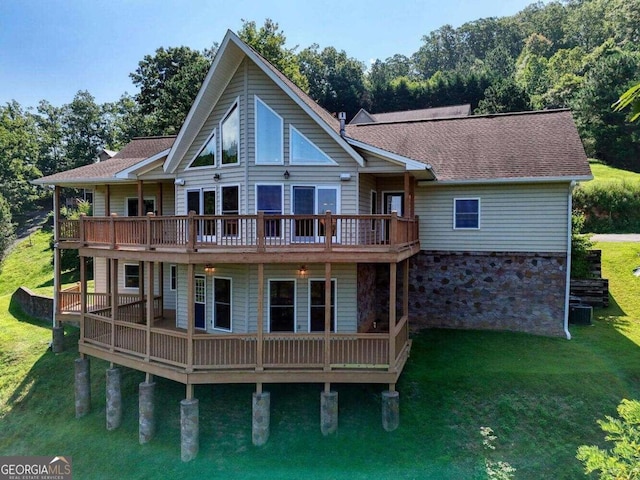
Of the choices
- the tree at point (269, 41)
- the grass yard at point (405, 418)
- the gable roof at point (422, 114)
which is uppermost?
the tree at point (269, 41)

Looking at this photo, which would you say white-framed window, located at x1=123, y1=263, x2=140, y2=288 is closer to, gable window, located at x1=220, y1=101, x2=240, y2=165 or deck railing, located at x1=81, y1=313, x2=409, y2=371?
deck railing, located at x1=81, y1=313, x2=409, y2=371

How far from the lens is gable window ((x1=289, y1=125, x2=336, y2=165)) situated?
41.4ft

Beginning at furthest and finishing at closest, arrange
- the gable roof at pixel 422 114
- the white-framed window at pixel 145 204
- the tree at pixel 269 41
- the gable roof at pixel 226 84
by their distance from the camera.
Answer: the gable roof at pixel 422 114
the tree at pixel 269 41
the white-framed window at pixel 145 204
the gable roof at pixel 226 84

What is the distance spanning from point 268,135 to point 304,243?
3920 mm

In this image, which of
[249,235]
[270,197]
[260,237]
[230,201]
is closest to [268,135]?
[270,197]

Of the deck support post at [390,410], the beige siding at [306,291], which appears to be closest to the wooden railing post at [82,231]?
the beige siding at [306,291]

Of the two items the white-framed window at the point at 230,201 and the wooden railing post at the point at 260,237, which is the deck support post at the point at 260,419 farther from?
the white-framed window at the point at 230,201

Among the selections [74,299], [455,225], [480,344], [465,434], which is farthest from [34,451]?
[455,225]

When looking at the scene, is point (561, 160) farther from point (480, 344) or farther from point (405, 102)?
point (405, 102)

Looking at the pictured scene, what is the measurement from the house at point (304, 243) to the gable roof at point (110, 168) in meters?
0.16

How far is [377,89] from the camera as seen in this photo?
6250 centimetres

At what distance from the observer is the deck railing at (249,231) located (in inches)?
407

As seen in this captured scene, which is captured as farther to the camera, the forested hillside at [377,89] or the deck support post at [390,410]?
the forested hillside at [377,89]

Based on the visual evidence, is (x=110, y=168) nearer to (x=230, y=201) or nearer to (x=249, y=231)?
(x=230, y=201)
